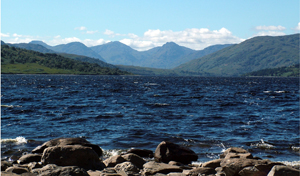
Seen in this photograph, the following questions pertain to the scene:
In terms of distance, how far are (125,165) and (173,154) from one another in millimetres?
4252

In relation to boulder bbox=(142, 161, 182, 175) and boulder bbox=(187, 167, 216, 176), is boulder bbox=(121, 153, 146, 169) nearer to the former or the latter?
boulder bbox=(142, 161, 182, 175)

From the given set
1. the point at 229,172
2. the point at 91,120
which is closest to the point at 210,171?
the point at 229,172

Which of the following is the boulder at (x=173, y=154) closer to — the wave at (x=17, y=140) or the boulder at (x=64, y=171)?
the boulder at (x=64, y=171)

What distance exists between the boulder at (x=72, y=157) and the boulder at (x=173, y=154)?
4.31 meters

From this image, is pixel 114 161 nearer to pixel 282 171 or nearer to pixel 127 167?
pixel 127 167

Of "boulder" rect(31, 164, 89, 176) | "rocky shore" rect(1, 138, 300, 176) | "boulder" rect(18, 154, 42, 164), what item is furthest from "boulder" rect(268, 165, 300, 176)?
"boulder" rect(18, 154, 42, 164)

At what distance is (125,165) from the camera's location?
1473cm

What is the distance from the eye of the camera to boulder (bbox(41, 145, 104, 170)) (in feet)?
48.7

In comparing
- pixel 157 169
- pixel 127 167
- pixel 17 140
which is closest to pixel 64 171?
pixel 127 167

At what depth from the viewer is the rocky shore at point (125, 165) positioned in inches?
477

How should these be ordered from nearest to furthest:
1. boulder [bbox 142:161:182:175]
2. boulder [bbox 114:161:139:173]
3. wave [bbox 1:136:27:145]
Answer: boulder [bbox 142:161:182:175] → boulder [bbox 114:161:139:173] → wave [bbox 1:136:27:145]

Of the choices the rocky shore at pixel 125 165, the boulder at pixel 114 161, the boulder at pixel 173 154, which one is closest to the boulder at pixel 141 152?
the boulder at pixel 173 154

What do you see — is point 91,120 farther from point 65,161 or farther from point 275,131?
point 275,131

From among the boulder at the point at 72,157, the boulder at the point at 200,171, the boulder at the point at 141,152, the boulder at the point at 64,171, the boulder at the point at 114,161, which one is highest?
the boulder at the point at 64,171
